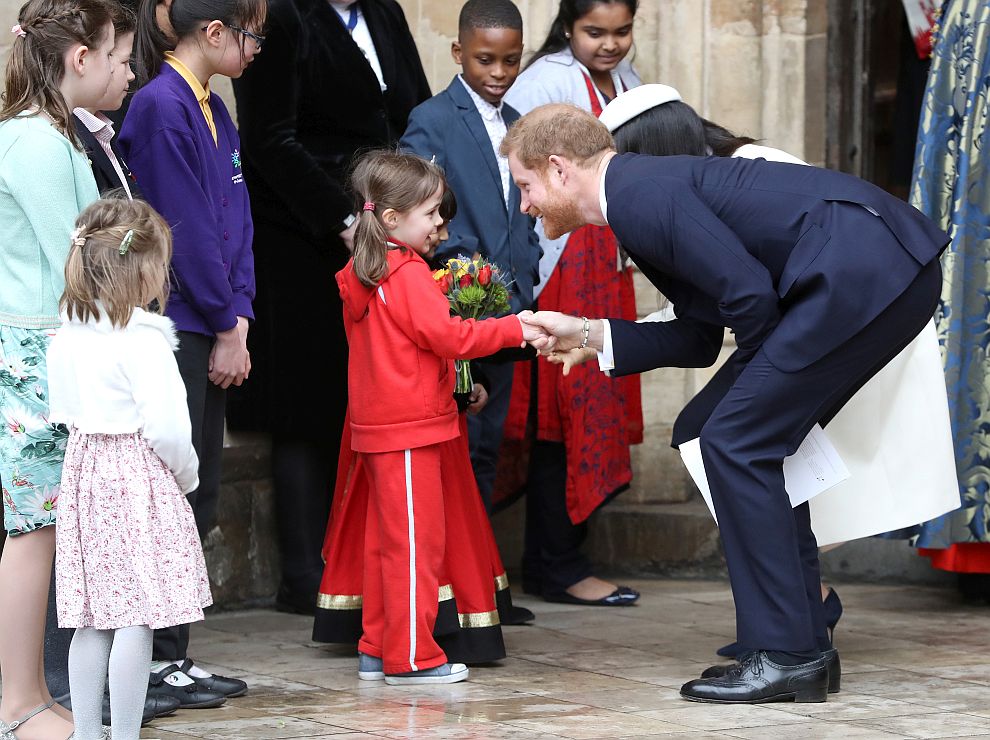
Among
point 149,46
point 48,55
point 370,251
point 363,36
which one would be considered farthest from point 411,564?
point 363,36

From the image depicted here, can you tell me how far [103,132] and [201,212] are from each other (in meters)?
0.30

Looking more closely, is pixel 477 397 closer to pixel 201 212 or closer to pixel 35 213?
pixel 201 212

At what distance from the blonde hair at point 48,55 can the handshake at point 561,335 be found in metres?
1.31

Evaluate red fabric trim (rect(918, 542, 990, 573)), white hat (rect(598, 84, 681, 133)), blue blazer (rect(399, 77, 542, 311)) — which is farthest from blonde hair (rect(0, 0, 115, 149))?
red fabric trim (rect(918, 542, 990, 573))

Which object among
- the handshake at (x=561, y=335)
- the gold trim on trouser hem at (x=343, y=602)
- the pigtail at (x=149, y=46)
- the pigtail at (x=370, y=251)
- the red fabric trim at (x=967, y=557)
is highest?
the pigtail at (x=149, y=46)

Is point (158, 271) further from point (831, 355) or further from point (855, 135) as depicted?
point (855, 135)

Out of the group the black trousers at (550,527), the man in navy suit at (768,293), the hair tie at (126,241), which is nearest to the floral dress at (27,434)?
the hair tie at (126,241)

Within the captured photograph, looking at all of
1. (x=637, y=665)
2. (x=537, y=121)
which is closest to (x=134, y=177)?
(x=537, y=121)

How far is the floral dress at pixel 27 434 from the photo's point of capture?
3721 millimetres

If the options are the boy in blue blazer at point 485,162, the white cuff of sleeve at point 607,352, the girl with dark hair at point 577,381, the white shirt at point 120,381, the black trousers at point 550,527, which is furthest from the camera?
the black trousers at point 550,527

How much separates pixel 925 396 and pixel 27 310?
2367mm

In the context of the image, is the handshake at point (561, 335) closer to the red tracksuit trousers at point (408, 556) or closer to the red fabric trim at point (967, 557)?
the red tracksuit trousers at point (408, 556)

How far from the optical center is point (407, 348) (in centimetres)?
450

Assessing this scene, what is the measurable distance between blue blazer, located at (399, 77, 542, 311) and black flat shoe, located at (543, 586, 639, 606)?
1105 mm
